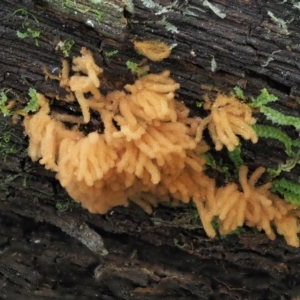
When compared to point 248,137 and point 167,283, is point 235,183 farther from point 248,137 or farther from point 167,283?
point 167,283

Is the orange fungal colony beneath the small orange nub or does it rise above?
beneath

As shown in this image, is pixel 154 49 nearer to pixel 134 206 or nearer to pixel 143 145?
pixel 143 145

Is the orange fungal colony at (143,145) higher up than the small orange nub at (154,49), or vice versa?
the small orange nub at (154,49)

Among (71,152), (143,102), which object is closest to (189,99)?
(143,102)

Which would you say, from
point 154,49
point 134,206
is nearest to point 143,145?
point 154,49
